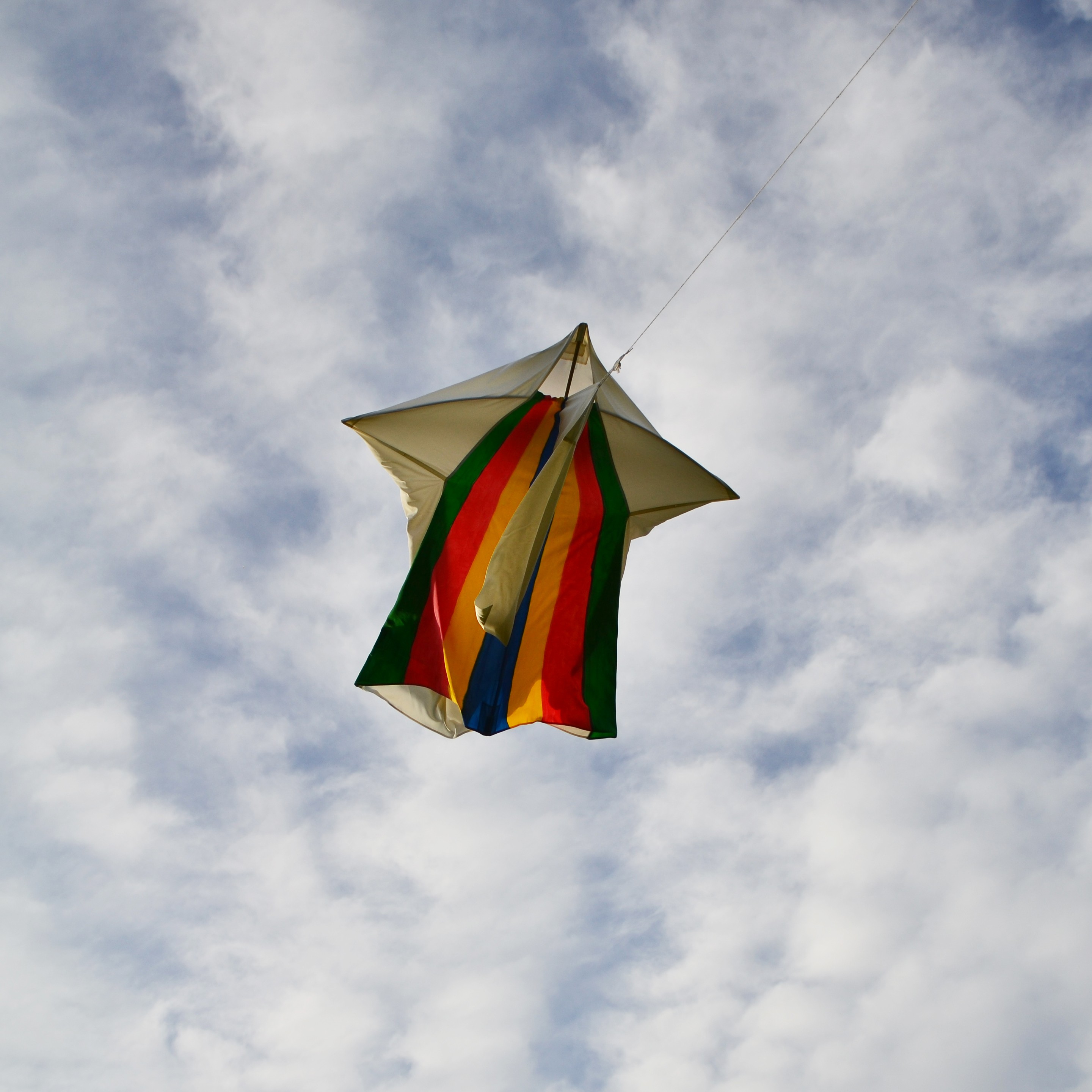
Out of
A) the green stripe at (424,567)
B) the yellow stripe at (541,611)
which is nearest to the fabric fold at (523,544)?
the yellow stripe at (541,611)

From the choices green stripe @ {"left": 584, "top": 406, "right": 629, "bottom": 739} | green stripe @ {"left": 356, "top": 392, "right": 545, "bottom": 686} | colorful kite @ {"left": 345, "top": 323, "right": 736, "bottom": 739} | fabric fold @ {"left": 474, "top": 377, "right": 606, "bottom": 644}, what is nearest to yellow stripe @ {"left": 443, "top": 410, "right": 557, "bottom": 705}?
colorful kite @ {"left": 345, "top": 323, "right": 736, "bottom": 739}

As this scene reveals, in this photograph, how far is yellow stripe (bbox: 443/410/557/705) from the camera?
6285 mm

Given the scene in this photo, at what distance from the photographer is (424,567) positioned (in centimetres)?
655

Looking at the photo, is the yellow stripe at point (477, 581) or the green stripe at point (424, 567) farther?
the yellow stripe at point (477, 581)

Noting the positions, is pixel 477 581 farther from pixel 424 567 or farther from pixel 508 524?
pixel 508 524

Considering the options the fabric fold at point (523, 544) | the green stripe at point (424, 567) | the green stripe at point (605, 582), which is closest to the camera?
the fabric fold at point (523, 544)

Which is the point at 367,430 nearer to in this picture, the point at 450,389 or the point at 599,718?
the point at 450,389

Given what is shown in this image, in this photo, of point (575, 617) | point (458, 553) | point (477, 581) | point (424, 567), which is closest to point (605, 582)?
point (575, 617)

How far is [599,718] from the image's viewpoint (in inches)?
250

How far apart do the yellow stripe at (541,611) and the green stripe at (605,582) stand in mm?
243

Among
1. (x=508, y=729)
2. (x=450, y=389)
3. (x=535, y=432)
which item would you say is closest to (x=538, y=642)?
(x=508, y=729)

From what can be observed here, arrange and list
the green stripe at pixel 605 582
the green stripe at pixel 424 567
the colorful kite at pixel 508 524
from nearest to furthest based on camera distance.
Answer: the green stripe at pixel 424 567 < the colorful kite at pixel 508 524 < the green stripe at pixel 605 582

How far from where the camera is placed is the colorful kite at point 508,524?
20.5ft

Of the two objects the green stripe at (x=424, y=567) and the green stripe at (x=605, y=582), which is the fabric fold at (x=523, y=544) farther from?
the green stripe at (x=424, y=567)
